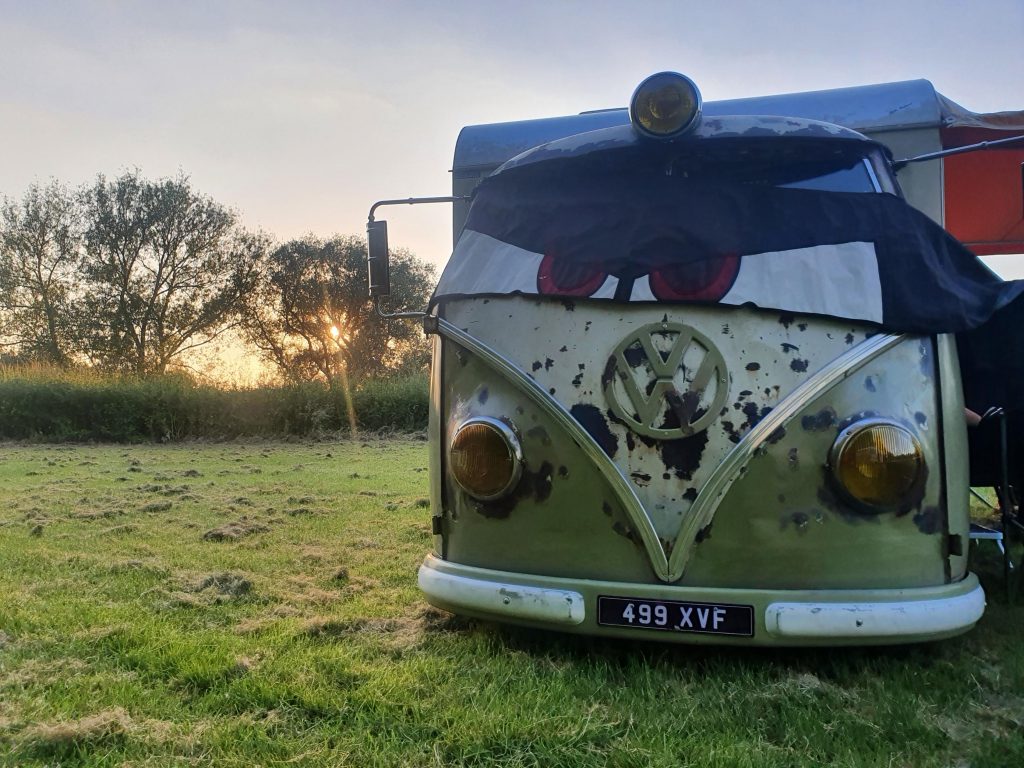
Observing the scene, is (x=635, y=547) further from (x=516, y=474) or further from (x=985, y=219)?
(x=985, y=219)

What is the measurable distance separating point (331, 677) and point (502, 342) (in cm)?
126

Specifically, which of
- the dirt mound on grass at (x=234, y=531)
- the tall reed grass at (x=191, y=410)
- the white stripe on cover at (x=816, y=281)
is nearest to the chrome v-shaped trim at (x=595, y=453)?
the white stripe on cover at (x=816, y=281)

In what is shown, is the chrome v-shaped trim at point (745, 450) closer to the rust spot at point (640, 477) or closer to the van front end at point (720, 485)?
the van front end at point (720, 485)

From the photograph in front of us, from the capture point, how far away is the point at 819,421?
2359mm

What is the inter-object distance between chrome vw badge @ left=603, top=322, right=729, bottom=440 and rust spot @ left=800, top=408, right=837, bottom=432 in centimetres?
25

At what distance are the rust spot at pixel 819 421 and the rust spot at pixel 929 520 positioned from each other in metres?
0.40

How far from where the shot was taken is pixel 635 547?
8.00 ft

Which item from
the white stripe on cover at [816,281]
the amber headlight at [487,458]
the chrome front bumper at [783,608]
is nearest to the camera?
the chrome front bumper at [783,608]

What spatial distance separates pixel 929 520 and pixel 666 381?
93 cm

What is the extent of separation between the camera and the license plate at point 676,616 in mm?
2297

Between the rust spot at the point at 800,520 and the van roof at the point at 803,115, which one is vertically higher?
the van roof at the point at 803,115

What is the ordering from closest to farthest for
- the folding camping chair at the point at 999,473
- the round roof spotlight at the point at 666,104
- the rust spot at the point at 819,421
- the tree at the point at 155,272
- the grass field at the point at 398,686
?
1. the grass field at the point at 398,686
2. the rust spot at the point at 819,421
3. the round roof spotlight at the point at 666,104
4. the folding camping chair at the point at 999,473
5. the tree at the point at 155,272

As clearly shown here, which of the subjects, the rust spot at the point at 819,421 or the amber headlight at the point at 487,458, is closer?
the rust spot at the point at 819,421

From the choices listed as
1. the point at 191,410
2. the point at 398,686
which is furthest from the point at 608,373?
the point at 191,410
